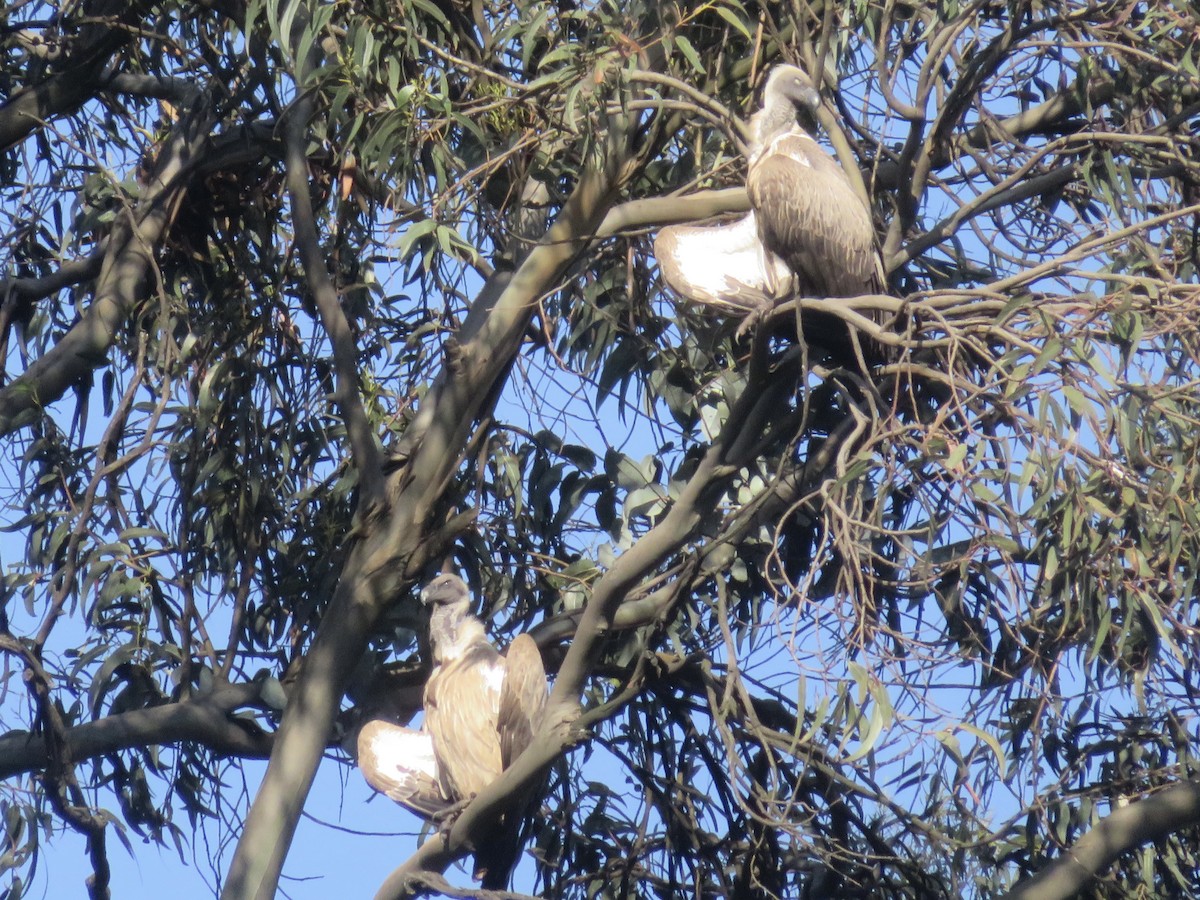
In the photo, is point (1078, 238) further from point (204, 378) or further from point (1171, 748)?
point (204, 378)

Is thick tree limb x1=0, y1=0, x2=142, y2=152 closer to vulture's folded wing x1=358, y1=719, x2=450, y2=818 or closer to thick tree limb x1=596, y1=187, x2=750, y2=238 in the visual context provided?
thick tree limb x1=596, y1=187, x2=750, y2=238

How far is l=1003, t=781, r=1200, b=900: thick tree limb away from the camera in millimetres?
4227

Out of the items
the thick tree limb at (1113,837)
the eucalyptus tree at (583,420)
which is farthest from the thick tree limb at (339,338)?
the thick tree limb at (1113,837)

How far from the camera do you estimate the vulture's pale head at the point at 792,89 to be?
15.0 ft

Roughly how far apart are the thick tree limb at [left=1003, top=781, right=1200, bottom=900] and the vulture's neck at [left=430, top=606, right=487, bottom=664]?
6.19ft

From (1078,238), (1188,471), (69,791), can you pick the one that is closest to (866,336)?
(1188,471)

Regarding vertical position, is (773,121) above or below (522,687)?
above

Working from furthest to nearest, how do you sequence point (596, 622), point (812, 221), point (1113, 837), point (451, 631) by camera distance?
point (451, 631) → point (812, 221) → point (1113, 837) → point (596, 622)

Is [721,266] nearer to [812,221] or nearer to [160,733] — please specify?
[812,221]

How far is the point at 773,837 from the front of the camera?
4.65 m

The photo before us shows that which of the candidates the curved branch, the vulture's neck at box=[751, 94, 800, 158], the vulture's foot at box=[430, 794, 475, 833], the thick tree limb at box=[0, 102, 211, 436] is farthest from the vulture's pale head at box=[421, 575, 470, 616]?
the vulture's neck at box=[751, 94, 800, 158]

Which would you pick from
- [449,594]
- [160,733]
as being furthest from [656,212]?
[160,733]

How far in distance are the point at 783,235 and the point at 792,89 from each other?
0.49 metres

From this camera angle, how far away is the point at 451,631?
5.13m
